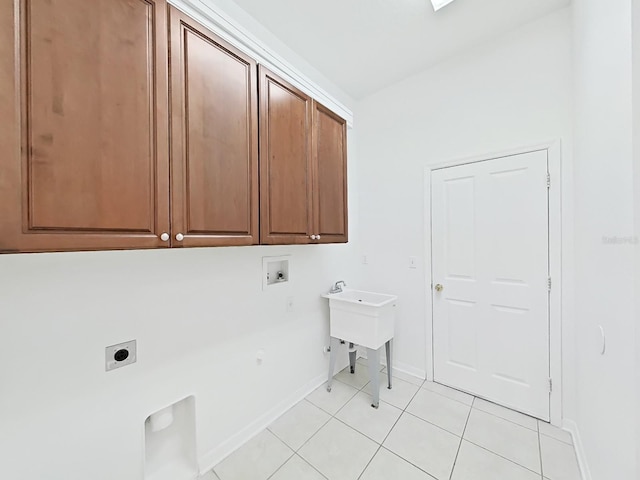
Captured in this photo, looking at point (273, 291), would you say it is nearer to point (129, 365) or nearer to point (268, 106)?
point (129, 365)

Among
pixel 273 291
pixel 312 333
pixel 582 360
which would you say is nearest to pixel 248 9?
pixel 273 291

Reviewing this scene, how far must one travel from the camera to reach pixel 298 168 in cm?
166

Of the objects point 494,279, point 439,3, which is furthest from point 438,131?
point 494,279

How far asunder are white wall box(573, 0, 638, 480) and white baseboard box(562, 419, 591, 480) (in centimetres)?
7

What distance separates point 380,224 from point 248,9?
2048mm

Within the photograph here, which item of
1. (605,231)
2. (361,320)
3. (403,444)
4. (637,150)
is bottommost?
(403,444)

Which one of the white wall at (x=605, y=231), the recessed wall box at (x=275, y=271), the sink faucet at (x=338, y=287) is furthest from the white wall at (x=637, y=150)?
the sink faucet at (x=338, y=287)

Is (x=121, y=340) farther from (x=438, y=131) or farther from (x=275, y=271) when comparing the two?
(x=438, y=131)

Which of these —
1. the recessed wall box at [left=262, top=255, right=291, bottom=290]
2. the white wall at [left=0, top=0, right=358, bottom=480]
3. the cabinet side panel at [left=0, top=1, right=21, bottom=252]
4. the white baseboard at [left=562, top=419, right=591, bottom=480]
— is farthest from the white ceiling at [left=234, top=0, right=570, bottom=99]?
the white baseboard at [left=562, top=419, right=591, bottom=480]

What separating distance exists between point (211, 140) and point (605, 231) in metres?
1.82

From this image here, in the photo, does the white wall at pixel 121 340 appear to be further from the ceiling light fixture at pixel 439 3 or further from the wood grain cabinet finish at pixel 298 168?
the ceiling light fixture at pixel 439 3

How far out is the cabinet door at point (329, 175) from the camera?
1.82 meters

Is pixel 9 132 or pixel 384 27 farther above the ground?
pixel 384 27

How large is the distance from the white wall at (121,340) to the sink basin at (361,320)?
1.59 ft
